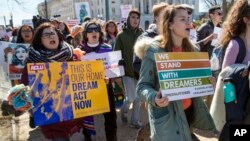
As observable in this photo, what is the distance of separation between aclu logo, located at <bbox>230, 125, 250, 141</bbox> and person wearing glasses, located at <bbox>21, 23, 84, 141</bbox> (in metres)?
1.84

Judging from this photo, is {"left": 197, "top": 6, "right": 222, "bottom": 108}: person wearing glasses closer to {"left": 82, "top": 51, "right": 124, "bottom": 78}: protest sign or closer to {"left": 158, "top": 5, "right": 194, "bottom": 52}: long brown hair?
{"left": 82, "top": 51, "right": 124, "bottom": 78}: protest sign

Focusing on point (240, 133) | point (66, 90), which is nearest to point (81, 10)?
point (66, 90)

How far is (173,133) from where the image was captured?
3209mm

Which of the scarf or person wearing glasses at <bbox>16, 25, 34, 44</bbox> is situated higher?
person wearing glasses at <bbox>16, 25, 34, 44</bbox>

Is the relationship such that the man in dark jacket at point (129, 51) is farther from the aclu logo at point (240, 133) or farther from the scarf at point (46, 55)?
the aclu logo at point (240, 133)

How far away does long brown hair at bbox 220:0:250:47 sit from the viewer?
3588 millimetres

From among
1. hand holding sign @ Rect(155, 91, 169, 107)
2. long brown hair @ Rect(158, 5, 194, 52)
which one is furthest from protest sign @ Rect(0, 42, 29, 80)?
hand holding sign @ Rect(155, 91, 169, 107)

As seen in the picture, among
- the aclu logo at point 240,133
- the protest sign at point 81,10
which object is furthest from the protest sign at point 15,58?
the protest sign at point 81,10

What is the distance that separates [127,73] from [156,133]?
132 inches

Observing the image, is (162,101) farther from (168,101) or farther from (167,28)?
(167,28)

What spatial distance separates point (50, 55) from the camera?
435cm

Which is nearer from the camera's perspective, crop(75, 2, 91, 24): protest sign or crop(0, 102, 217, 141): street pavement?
crop(0, 102, 217, 141): street pavement

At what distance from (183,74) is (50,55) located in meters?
1.64

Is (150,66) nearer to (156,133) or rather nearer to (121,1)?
(156,133)
